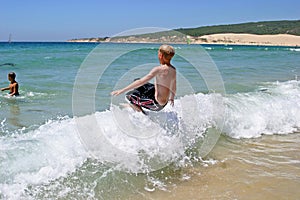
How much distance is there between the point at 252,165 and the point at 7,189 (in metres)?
3.65

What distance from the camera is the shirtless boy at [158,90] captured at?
18.0 feet

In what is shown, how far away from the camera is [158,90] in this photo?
226 inches

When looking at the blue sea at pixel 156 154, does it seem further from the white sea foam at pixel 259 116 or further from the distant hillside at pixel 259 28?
the distant hillside at pixel 259 28

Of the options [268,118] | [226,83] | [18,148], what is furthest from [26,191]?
[226,83]

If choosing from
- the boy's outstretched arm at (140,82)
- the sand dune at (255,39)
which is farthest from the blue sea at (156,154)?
the sand dune at (255,39)

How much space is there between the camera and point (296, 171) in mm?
5430

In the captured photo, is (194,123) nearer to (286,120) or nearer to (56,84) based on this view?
(286,120)

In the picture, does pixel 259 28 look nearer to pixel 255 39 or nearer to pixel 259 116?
pixel 255 39

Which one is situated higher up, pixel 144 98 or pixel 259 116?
pixel 144 98

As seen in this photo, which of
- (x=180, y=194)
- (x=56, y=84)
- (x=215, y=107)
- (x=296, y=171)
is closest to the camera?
(x=180, y=194)

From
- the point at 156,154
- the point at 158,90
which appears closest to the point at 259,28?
the point at 158,90

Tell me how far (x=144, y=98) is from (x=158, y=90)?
0.93ft

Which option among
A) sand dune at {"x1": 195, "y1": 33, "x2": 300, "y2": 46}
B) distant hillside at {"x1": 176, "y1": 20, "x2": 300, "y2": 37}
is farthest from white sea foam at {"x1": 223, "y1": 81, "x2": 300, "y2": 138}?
distant hillside at {"x1": 176, "y1": 20, "x2": 300, "y2": 37}

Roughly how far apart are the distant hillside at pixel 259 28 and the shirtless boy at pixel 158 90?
5401 inches
